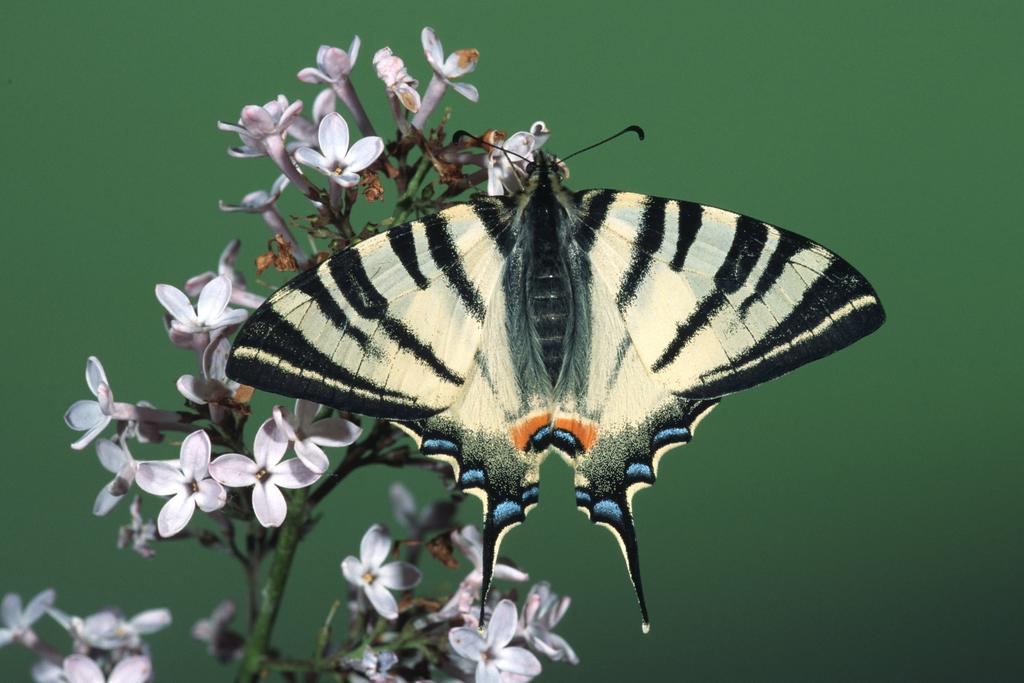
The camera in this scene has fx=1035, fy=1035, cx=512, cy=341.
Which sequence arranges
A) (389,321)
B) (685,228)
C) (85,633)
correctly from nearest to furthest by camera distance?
1. (389,321)
2. (685,228)
3. (85,633)

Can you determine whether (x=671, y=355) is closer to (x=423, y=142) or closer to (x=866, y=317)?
(x=866, y=317)

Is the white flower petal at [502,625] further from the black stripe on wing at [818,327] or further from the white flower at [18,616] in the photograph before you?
the white flower at [18,616]

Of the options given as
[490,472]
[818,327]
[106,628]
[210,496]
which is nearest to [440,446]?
[490,472]

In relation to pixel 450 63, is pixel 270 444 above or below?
below

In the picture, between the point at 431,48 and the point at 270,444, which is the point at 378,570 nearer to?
the point at 270,444

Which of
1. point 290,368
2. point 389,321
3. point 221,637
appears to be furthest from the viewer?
point 221,637

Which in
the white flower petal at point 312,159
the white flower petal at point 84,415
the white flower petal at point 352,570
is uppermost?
the white flower petal at point 312,159

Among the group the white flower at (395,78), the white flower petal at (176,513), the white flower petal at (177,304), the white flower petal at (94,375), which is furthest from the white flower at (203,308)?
the white flower at (395,78)
